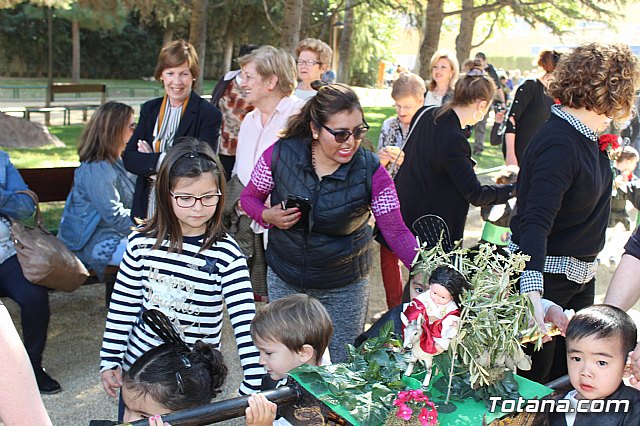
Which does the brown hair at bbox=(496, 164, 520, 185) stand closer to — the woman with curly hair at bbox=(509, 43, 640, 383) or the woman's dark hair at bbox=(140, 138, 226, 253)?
the woman with curly hair at bbox=(509, 43, 640, 383)

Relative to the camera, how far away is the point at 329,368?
2008 millimetres

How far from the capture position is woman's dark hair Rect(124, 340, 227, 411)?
7.82ft

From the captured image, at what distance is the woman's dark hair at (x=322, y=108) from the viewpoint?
10.5 feet

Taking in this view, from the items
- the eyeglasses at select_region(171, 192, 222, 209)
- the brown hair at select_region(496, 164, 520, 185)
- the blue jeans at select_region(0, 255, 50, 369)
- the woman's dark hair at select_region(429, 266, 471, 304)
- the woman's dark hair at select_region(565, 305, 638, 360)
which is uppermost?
the eyeglasses at select_region(171, 192, 222, 209)

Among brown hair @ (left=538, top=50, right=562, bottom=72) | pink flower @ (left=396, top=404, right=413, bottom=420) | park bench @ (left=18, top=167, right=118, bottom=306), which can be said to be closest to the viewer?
pink flower @ (left=396, top=404, right=413, bottom=420)

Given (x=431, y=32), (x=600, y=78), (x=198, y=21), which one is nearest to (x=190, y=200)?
(x=600, y=78)

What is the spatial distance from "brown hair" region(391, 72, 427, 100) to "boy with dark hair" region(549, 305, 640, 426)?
3605 mm

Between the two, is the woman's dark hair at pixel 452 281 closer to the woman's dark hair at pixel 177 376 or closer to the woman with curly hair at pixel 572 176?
the woman with curly hair at pixel 572 176

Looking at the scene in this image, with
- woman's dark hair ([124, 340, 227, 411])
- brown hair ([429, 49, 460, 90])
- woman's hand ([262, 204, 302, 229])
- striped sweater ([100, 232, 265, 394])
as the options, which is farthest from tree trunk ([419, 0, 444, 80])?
woman's dark hair ([124, 340, 227, 411])

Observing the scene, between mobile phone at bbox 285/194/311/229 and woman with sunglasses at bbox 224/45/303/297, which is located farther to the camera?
woman with sunglasses at bbox 224/45/303/297

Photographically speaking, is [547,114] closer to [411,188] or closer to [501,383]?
[411,188]

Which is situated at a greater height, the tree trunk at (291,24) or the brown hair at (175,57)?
the tree trunk at (291,24)

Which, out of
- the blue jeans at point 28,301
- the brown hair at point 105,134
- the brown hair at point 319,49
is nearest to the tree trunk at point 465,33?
the brown hair at point 319,49

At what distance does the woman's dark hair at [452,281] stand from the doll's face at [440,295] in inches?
0.4
